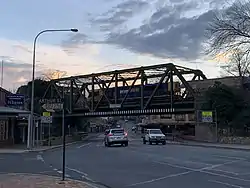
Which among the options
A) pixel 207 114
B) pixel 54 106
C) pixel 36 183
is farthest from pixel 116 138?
pixel 36 183

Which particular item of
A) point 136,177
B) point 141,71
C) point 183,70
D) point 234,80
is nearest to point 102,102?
point 141,71

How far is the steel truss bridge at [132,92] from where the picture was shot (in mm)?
82812

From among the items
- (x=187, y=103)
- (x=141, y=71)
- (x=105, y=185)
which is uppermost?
(x=141, y=71)

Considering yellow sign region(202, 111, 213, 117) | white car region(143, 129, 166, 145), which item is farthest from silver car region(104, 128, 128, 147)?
yellow sign region(202, 111, 213, 117)

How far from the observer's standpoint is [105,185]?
14047 millimetres

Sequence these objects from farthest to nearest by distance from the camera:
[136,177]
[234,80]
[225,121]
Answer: [234,80] < [225,121] < [136,177]

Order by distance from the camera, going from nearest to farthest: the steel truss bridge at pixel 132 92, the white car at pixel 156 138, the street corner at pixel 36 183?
1. the street corner at pixel 36 183
2. the white car at pixel 156 138
3. the steel truss bridge at pixel 132 92

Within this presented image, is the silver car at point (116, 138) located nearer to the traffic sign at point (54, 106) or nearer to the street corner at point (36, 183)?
the street corner at point (36, 183)

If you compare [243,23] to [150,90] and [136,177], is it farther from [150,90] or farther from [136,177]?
[150,90]

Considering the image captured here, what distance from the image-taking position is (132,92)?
91062 mm

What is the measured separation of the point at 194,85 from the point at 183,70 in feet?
32.5

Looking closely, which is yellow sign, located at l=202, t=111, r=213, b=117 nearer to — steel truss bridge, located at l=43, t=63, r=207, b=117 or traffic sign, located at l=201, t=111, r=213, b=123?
traffic sign, located at l=201, t=111, r=213, b=123

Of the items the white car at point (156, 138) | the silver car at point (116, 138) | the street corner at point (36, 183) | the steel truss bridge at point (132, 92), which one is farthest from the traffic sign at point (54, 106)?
the steel truss bridge at point (132, 92)

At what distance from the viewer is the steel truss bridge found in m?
82.8
